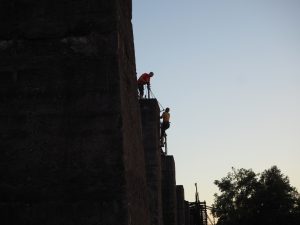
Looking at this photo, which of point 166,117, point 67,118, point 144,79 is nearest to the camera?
point 67,118

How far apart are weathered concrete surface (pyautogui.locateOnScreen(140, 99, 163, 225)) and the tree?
24.9 meters

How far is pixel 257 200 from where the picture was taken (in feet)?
111

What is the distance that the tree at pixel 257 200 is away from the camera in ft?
105

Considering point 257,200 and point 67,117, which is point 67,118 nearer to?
point 67,117

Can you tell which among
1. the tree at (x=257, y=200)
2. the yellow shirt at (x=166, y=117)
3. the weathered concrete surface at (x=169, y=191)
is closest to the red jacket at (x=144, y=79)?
the yellow shirt at (x=166, y=117)

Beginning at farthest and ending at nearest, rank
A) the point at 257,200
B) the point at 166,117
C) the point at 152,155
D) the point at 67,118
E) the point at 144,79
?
1. the point at 257,200
2. the point at 166,117
3. the point at 144,79
4. the point at 152,155
5. the point at 67,118

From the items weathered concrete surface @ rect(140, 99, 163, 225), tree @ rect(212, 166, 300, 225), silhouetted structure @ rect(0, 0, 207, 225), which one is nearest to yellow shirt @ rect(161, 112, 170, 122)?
weathered concrete surface @ rect(140, 99, 163, 225)

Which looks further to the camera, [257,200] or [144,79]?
[257,200]

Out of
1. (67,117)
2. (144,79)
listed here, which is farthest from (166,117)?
(67,117)

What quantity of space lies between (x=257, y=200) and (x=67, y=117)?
3344 centimetres

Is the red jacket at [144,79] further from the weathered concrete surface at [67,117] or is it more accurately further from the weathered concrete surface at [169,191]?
the weathered concrete surface at [67,117]

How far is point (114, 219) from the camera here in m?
2.61

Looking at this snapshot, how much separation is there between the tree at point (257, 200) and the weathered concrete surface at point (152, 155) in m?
24.9

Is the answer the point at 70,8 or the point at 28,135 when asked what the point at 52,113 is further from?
the point at 70,8
